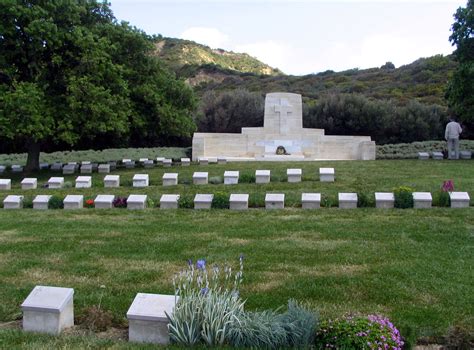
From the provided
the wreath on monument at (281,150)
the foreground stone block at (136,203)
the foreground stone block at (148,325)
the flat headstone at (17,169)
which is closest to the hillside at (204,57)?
the wreath on monument at (281,150)

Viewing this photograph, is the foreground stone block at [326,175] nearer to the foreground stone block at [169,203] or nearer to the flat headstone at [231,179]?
the flat headstone at [231,179]

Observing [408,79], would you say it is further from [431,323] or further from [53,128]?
[431,323]

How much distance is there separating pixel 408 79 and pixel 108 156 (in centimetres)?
3072

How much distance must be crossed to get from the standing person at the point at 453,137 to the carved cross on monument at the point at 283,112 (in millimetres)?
7696

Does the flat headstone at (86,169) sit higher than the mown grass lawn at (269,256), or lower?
higher

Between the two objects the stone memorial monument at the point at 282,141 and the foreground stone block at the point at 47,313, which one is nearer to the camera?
the foreground stone block at the point at 47,313

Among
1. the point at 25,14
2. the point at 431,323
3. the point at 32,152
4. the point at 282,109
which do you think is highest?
the point at 25,14

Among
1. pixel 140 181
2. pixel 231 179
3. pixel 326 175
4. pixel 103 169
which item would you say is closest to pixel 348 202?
pixel 326 175

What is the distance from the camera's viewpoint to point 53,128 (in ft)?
52.0

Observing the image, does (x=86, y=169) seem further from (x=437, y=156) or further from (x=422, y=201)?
(x=437, y=156)

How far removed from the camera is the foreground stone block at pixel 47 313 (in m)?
4.87

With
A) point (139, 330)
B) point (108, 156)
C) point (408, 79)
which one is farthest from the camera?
point (408, 79)

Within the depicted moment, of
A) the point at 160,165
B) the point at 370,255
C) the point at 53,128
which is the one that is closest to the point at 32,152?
the point at 53,128

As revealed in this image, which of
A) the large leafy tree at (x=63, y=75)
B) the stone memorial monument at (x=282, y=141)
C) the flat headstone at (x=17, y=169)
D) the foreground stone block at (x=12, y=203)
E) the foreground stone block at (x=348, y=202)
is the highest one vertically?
the large leafy tree at (x=63, y=75)
